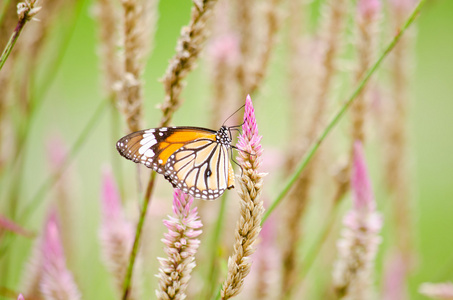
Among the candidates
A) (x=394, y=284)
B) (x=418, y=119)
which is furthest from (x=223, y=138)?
(x=418, y=119)

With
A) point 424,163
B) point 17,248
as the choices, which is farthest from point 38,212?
point 424,163

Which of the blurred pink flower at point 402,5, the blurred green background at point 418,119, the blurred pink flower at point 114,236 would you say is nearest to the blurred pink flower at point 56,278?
the blurred pink flower at point 114,236

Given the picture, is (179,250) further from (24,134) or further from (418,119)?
(418,119)

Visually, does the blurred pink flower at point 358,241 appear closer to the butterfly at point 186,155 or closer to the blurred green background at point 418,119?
the butterfly at point 186,155

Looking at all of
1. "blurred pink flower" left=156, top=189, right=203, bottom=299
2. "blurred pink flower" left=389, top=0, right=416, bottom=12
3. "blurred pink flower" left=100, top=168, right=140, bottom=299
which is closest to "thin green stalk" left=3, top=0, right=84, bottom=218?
"blurred pink flower" left=100, top=168, right=140, bottom=299

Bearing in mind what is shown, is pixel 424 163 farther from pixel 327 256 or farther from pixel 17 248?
pixel 17 248
